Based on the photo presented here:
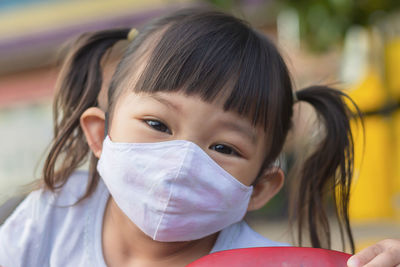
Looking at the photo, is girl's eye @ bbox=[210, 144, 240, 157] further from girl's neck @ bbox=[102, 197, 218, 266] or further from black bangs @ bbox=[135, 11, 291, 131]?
girl's neck @ bbox=[102, 197, 218, 266]

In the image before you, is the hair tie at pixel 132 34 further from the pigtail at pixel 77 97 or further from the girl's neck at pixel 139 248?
the girl's neck at pixel 139 248

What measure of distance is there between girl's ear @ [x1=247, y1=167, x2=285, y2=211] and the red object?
488mm

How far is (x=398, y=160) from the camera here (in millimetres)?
3725

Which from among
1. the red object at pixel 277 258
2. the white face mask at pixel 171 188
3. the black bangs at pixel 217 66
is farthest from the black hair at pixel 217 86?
the red object at pixel 277 258

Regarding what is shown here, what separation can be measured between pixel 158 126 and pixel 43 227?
501mm

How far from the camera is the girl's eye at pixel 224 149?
1.30 metres

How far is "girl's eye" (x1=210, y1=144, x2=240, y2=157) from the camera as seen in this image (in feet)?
4.25

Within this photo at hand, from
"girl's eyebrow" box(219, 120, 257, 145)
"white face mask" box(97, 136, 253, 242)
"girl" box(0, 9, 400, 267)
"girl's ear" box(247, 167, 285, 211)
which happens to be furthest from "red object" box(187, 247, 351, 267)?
"girl's ear" box(247, 167, 285, 211)

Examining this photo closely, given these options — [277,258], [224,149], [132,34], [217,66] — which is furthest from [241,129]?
[132,34]

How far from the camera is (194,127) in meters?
1.24

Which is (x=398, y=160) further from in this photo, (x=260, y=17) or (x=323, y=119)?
(x=260, y=17)

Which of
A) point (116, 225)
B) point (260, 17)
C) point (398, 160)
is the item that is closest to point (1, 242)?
point (116, 225)

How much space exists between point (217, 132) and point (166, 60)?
0.25 m

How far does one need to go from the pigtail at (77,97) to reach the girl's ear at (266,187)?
488 millimetres
